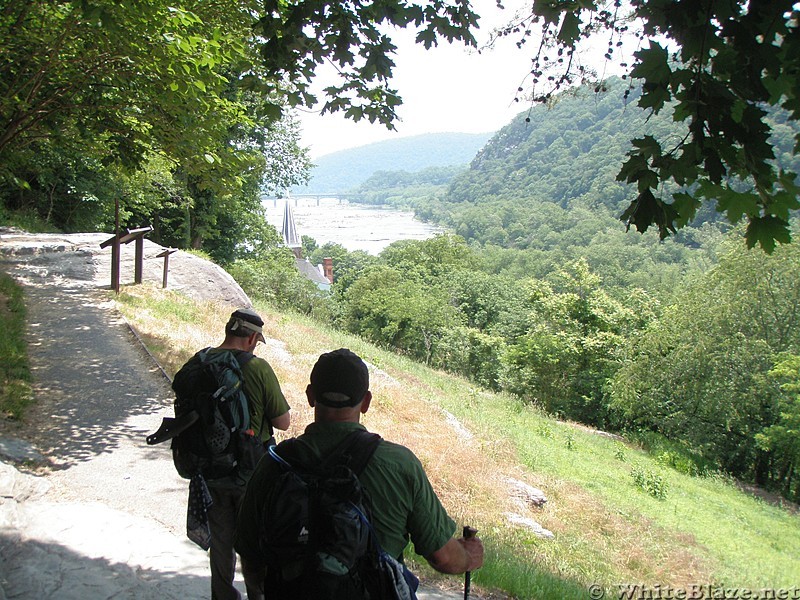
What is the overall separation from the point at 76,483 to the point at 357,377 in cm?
452

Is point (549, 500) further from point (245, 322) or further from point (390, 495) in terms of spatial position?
point (390, 495)

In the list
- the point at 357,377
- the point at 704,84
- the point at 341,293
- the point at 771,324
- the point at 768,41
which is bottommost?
the point at 341,293

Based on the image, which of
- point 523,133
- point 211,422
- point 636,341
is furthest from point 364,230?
point 211,422

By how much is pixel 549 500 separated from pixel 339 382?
9176 mm

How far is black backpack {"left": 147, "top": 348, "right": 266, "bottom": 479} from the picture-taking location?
9.92 feet

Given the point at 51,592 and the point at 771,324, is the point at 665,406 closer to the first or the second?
the point at 771,324

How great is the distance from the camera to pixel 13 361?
7.77 meters

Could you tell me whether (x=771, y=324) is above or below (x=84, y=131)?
below

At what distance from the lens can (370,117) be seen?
19.2ft

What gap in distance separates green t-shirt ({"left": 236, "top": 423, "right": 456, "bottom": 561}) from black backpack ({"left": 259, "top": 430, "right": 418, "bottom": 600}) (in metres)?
0.06

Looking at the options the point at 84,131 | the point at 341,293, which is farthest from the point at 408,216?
the point at 84,131

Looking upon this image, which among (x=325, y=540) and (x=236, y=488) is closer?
(x=325, y=540)

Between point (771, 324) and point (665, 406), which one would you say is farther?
point (665, 406)

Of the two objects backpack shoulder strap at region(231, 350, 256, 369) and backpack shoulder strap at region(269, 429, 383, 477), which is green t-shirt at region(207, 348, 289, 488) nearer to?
backpack shoulder strap at region(231, 350, 256, 369)
